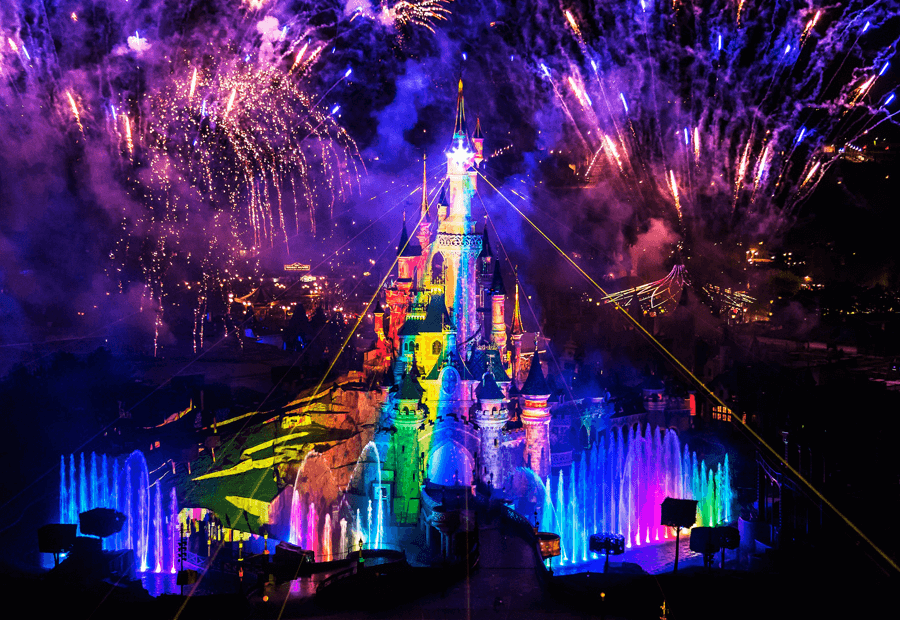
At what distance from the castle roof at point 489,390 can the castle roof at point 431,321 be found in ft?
15.1

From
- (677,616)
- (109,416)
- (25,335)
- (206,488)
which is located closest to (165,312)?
(25,335)

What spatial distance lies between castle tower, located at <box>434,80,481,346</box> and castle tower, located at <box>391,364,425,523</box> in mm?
6145

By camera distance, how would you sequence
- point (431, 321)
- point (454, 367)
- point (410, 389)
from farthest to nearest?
point (431, 321), point (454, 367), point (410, 389)

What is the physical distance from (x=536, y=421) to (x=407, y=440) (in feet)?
17.0

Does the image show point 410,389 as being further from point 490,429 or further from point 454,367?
point 490,429

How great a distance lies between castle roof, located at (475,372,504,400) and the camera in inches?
1115

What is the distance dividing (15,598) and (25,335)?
1996cm

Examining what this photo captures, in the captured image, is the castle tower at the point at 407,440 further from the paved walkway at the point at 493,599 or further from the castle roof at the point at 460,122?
the castle roof at the point at 460,122

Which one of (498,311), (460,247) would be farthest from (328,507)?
(460,247)

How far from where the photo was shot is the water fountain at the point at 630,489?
28.8 meters

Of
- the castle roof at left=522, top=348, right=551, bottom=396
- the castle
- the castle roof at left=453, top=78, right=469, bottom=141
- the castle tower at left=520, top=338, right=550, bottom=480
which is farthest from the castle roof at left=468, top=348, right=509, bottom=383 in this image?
the castle roof at left=453, top=78, right=469, bottom=141

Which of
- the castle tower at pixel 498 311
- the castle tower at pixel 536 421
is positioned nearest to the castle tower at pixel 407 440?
the castle tower at pixel 536 421

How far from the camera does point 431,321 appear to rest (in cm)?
3284

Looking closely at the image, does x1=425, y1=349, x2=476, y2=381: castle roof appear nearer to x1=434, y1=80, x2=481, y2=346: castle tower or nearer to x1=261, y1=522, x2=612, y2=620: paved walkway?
x1=434, y1=80, x2=481, y2=346: castle tower
